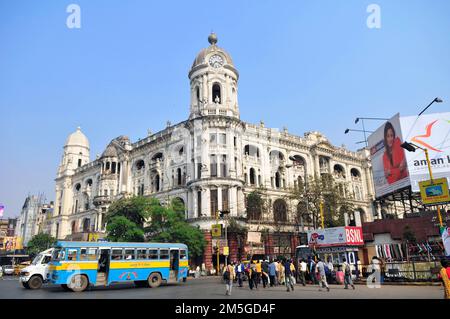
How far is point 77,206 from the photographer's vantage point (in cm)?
7044

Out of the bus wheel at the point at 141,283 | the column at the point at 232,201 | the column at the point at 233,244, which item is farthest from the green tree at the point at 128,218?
the bus wheel at the point at 141,283

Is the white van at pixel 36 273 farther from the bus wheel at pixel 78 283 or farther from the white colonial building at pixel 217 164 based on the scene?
the white colonial building at pixel 217 164

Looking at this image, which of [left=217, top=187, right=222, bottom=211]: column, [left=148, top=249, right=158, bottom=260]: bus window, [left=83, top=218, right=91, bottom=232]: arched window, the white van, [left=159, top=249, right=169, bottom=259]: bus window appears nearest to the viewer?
the white van

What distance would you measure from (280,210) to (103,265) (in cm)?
3368

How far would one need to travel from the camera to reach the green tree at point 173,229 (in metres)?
37.9

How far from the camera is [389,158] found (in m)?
40.8

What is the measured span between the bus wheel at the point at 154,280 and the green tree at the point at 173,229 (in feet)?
48.6

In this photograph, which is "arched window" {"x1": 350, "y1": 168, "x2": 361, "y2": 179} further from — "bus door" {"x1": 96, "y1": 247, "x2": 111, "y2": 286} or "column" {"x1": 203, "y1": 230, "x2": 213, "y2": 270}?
"bus door" {"x1": 96, "y1": 247, "x2": 111, "y2": 286}

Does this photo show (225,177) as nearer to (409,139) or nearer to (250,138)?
(250,138)

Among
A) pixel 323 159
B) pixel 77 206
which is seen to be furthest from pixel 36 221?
pixel 323 159

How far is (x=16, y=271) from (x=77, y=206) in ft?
79.0

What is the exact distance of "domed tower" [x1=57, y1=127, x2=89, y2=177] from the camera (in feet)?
250

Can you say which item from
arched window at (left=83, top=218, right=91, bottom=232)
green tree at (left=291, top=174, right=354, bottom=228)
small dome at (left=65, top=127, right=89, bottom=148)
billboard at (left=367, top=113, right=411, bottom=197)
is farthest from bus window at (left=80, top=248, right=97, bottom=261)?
small dome at (left=65, top=127, right=89, bottom=148)

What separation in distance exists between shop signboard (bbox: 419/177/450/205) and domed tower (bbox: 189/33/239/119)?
26.8 meters
